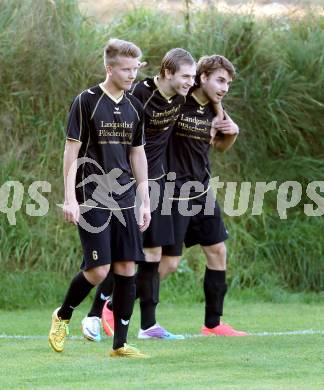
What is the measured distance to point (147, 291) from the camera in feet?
26.5

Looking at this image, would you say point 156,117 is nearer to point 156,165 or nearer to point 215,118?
point 156,165

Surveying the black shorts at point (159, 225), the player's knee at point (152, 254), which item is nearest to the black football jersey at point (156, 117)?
the black shorts at point (159, 225)

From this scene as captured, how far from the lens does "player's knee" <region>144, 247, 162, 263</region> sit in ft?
26.3

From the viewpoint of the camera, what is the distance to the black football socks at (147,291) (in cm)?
805

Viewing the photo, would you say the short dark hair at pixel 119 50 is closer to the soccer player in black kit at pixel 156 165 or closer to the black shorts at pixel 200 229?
the soccer player in black kit at pixel 156 165

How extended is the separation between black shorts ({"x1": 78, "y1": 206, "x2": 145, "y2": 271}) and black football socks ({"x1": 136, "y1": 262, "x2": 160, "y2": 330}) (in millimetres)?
1373

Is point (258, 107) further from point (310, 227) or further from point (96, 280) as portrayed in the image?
point (96, 280)

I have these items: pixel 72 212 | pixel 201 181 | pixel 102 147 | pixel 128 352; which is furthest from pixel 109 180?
pixel 201 181

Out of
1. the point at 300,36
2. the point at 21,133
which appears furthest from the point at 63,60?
the point at 300,36

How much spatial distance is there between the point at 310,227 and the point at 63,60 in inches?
129

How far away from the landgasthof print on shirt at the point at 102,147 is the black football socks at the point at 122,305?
19.2 inches

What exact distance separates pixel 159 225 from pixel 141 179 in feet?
3.53

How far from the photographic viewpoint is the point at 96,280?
270 inches

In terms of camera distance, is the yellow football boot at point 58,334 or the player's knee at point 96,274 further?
the yellow football boot at point 58,334
